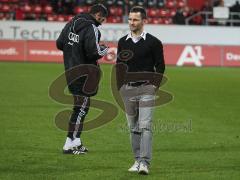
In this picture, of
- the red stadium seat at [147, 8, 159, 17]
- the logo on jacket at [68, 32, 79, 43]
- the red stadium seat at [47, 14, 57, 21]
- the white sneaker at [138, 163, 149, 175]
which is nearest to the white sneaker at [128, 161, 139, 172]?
the white sneaker at [138, 163, 149, 175]

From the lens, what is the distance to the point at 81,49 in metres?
11.1

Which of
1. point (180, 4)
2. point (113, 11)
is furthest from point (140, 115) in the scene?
point (180, 4)

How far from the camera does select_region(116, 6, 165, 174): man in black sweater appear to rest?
9273 mm

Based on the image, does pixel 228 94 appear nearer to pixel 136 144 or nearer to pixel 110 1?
pixel 136 144

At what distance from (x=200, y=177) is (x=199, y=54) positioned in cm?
2558

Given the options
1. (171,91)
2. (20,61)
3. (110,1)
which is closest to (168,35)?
(110,1)

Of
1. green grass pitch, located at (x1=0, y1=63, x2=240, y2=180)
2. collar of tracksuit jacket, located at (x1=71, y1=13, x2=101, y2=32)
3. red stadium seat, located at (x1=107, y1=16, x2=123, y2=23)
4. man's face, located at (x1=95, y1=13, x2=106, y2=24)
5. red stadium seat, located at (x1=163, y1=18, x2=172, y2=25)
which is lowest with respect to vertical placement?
red stadium seat, located at (x1=163, y1=18, x2=172, y2=25)

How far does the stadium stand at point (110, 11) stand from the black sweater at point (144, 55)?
27.8 meters

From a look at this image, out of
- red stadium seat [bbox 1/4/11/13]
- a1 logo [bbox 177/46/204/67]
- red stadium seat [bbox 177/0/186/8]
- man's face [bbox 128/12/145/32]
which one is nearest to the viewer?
man's face [bbox 128/12/145/32]

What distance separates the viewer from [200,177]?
9195mm

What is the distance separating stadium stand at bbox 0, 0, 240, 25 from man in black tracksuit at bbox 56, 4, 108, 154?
25.9 metres

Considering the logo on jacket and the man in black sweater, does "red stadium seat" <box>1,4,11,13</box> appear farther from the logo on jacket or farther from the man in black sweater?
the man in black sweater

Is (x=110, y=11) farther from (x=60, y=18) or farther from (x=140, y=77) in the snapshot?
(x=140, y=77)

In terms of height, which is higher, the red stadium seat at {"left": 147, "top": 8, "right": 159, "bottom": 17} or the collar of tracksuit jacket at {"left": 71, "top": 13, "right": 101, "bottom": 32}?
the collar of tracksuit jacket at {"left": 71, "top": 13, "right": 101, "bottom": 32}
